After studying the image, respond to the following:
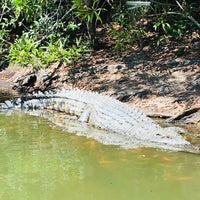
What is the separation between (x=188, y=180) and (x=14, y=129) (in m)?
3.15

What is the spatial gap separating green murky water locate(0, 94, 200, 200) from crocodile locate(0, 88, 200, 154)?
308 millimetres

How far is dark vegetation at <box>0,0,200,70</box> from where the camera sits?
8.20m

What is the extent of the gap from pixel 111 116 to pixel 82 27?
5.74 meters

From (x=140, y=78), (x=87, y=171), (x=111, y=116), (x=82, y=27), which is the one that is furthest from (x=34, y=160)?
(x=82, y=27)

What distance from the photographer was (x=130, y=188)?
168 inches

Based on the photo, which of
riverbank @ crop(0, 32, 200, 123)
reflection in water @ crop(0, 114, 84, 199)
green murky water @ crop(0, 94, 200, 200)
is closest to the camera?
green murky water @ crop(0, 94, 200, 200)

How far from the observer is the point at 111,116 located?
22.7 ft

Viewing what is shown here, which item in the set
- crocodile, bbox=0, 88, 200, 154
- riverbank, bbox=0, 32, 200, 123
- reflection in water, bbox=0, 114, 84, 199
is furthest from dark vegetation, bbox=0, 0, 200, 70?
reflection in water, bbox=0, 114, 84, 199

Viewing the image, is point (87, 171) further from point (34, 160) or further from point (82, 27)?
point (82, 27)

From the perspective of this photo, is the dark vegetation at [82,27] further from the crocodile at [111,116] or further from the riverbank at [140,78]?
the crocodile at [111,116]

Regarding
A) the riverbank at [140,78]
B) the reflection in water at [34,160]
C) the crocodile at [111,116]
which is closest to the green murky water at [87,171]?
the reflection in water at [34,160]

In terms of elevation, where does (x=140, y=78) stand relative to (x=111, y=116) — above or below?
below

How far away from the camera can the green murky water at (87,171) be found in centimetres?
415

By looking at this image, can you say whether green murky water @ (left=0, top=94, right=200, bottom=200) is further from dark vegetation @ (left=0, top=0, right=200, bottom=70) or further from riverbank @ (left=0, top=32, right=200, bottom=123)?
dark vegetation @ (left=0, top=0, right=200, bottom=70)
